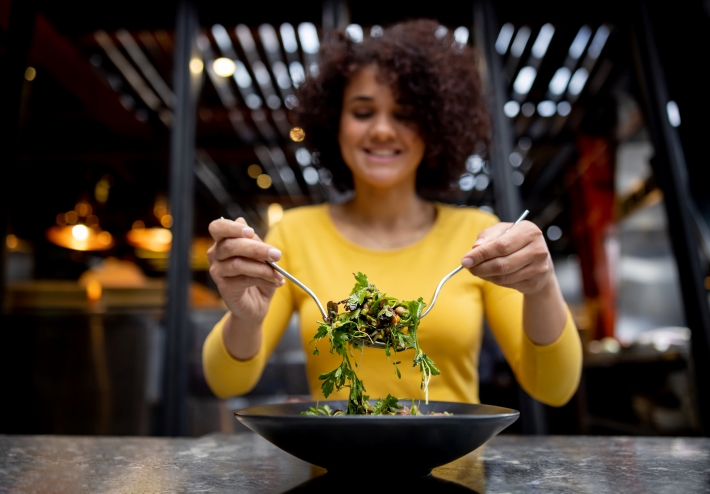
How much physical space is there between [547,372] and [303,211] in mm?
776

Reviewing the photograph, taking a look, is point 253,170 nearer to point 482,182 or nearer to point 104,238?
point 104,238

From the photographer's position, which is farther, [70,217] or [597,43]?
[70,217]

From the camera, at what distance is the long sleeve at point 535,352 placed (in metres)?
1.20

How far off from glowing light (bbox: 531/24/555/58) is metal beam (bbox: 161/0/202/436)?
253cm

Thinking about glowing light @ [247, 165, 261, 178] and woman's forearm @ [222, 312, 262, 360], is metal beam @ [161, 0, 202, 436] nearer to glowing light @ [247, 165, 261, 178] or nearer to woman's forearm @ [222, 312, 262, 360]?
woman's forearm @ [222, 312, 262, 360]

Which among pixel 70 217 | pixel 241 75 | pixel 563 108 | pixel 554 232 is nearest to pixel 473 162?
pixel 241 75

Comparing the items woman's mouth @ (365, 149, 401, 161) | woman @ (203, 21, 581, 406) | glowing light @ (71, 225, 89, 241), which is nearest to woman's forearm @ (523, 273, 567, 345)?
woman @ (203, 21, 581, 406)

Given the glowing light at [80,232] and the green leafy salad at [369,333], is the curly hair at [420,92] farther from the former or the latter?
the glowing light at [80,232]

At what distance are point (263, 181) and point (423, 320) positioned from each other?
23.3ft

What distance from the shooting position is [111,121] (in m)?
5.20

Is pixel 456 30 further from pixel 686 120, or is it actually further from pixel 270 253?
pixel 270 253

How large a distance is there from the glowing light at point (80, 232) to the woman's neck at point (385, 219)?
5837mm

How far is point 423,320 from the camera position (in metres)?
1.35

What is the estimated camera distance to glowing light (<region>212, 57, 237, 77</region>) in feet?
14.1
